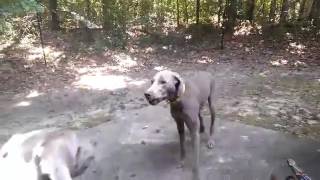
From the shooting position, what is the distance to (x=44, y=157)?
1699mm

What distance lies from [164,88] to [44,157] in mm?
2622

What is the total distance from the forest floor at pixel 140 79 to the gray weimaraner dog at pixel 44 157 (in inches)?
166

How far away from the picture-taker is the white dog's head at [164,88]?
418 cm

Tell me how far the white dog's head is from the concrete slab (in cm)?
100

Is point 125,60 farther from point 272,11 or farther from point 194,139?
point 194,139

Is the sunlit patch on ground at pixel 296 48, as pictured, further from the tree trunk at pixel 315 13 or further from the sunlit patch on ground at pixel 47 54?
the sunlit patch on ground at pixel 47 54

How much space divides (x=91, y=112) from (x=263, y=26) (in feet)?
26.3

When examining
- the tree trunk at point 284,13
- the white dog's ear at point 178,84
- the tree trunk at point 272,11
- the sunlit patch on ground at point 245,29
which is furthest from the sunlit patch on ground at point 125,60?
the white dog's ear at point 178,84

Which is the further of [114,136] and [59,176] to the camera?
[114,136]

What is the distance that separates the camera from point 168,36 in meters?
13.1

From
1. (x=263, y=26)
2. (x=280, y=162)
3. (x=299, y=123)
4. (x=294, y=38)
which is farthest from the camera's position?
(x=263, y=26)

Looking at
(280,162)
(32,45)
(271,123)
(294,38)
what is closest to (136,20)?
(32,45)

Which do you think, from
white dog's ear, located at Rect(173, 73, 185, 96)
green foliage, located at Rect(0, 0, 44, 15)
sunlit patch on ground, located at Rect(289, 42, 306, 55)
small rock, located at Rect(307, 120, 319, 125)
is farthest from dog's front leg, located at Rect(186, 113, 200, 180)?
sunlit patch on ground, located at Rect(289, 42, 306, 55)

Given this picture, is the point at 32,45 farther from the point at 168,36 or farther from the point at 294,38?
the point at 294,38
